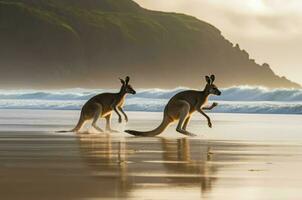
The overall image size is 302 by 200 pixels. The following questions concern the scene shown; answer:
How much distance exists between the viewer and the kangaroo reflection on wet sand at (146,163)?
9539 mm

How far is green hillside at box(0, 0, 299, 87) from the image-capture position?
16925 cm

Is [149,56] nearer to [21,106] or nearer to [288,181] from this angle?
[21,106]

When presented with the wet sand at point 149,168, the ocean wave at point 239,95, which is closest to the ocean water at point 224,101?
the ocean wave at point 239,95

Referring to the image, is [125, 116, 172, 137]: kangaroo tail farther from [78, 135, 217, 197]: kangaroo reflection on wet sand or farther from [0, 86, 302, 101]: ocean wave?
[0, 86, 302, 101]: ocean wave

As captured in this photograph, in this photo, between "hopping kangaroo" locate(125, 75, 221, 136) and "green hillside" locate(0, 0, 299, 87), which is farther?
"green hillside" locate(0, 0, 299, 87)

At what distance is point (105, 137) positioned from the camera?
18.8 metres

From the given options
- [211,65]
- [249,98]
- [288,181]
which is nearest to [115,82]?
[211,65]

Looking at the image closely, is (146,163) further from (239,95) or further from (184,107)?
(239,95)

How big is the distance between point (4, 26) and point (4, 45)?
236 inches

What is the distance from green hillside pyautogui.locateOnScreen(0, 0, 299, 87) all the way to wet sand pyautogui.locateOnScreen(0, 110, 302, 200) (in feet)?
462

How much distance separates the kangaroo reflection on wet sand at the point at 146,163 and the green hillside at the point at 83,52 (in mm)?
140984

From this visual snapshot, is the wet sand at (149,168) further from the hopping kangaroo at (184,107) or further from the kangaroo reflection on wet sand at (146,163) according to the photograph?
the hopping kangaroo at (184,107)

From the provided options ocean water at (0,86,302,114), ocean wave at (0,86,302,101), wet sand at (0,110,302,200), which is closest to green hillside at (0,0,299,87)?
ocean wave at (0,86,302,101)

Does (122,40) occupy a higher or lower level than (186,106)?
higher
